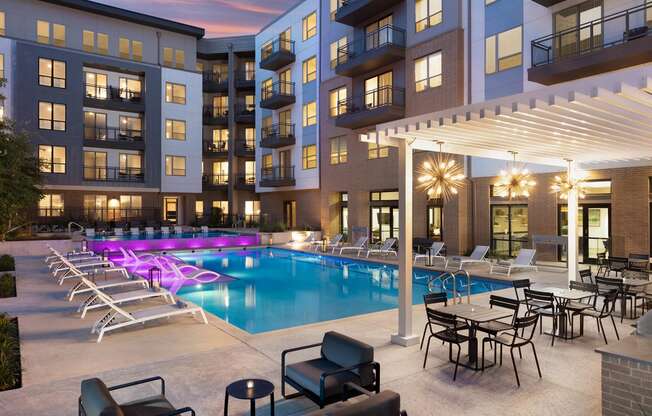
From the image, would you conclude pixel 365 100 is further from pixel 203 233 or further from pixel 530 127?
pixel 530 127

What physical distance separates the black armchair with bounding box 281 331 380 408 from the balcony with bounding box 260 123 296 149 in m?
27.6

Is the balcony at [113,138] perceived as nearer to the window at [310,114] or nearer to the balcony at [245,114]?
the balcony at [245,114]

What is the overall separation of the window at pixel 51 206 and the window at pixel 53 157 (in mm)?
2180

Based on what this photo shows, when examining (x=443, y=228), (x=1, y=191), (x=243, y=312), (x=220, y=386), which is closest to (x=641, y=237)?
(x=443, y=228)

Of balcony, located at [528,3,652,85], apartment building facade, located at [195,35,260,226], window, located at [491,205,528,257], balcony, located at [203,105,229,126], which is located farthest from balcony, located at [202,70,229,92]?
balcony, located at [528,3,652,85]

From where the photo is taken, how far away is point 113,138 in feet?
113

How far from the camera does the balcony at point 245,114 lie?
1572 inches

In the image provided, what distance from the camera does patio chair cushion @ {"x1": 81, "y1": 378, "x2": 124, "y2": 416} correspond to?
131 inches

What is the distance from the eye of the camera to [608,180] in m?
16.5

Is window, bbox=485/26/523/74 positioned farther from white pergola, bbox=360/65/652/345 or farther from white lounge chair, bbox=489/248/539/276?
white pergola, bbox=360/65/652/345

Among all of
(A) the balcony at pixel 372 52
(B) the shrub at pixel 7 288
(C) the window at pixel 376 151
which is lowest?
(B) the shrub at pixel 7 288

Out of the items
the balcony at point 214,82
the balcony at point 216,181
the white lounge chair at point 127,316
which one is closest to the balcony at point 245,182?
the balcony at point 216,181

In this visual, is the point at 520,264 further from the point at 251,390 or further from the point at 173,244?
the point at 173,244

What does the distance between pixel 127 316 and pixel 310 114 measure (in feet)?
79.9
